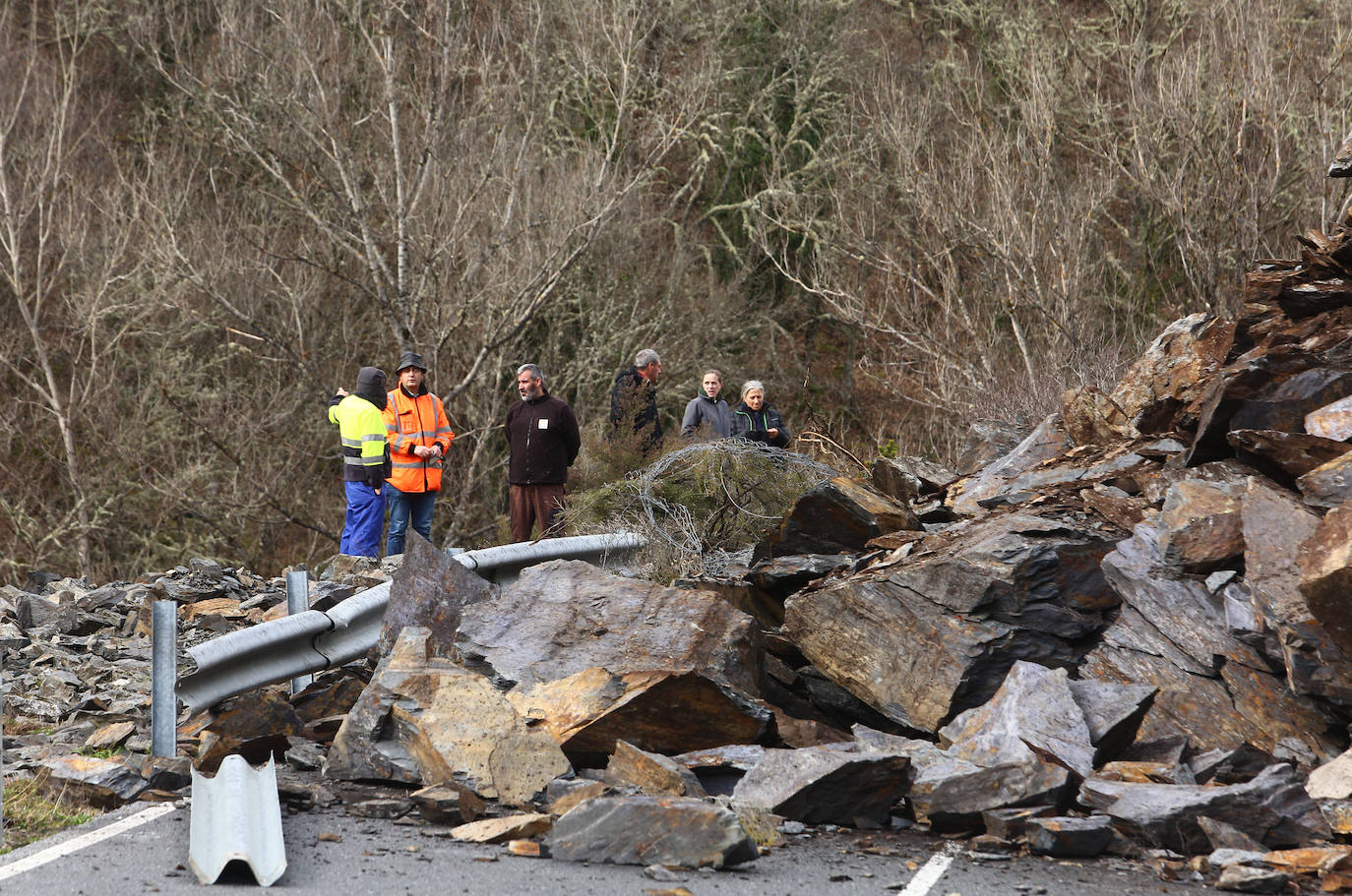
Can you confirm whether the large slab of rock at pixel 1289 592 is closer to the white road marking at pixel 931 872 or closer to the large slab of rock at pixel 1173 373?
the white road marking at pixel 931 872

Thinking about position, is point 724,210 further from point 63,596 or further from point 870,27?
point 63,596

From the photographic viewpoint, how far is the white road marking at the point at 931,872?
418cm

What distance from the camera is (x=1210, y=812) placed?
471cm

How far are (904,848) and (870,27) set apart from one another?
2612 cm

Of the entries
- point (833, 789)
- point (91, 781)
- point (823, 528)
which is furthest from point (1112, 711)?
point (91, 781)

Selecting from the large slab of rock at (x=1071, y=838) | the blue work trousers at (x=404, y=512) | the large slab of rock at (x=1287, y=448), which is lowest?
the blue work trousers at (x=404, y=512)

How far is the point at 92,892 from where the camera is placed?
392 centimetres

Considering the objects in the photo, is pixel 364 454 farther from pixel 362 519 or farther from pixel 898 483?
pixel 898 483

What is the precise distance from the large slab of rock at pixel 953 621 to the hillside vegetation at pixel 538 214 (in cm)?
1090

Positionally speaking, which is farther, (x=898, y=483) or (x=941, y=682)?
(x=898, y=483)

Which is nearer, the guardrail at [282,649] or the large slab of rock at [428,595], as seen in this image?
the guardrail at [282,649]

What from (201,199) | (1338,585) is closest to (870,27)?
(201,199)

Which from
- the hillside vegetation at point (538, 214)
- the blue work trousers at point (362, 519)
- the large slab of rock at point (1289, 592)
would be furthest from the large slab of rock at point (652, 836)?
the hillside vegetation at point (538, 214)

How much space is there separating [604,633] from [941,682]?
5.37 ft
